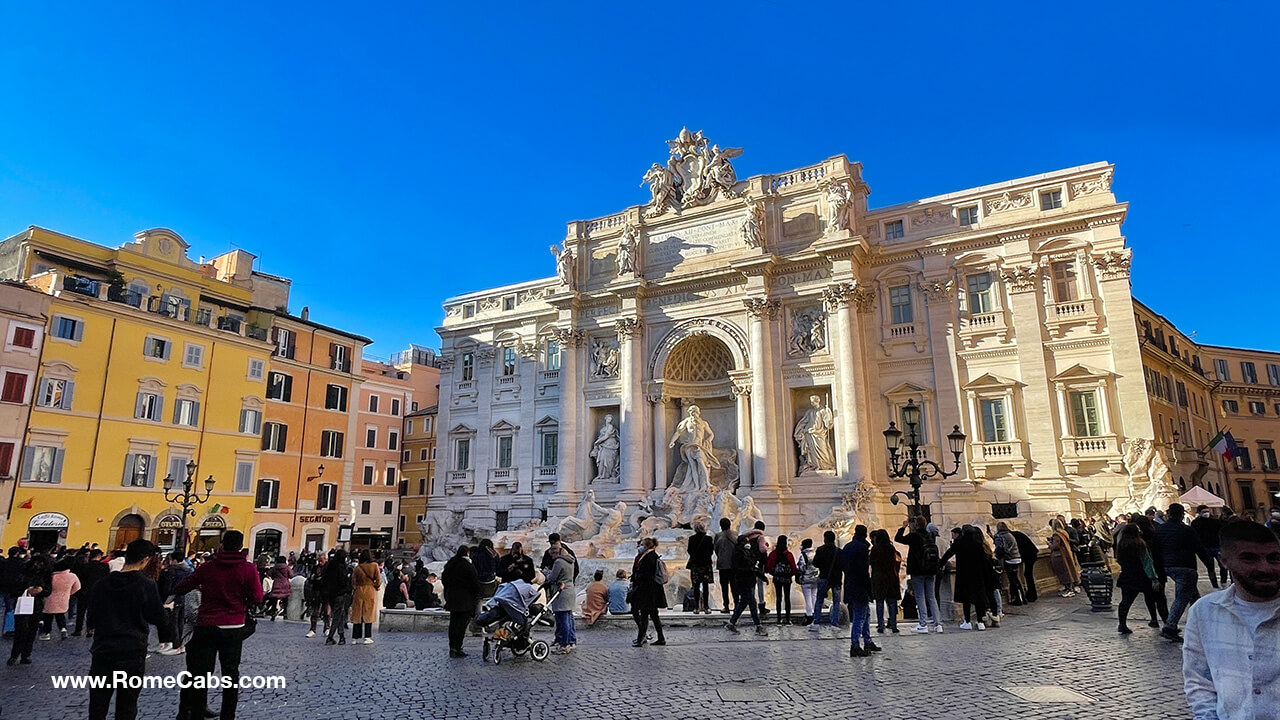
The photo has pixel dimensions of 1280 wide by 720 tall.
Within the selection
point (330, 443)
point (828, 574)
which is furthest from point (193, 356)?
point (828, 574)

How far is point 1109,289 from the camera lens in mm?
24031

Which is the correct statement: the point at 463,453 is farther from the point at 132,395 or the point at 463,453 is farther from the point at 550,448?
the point at 132,395

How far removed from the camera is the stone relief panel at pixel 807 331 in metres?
27.5

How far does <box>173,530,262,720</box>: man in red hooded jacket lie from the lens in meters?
5.80

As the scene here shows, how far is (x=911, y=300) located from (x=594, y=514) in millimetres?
13649

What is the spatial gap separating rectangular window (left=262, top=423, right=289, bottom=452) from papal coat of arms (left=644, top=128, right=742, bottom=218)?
19648 mm

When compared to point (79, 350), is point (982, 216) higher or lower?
higher

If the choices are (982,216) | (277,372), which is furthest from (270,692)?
(277,372)

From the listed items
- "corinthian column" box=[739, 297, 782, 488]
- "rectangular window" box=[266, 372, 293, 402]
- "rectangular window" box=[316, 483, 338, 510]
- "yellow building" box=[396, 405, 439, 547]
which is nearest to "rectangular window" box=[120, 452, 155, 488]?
"rectangular window" box=[266, 372, 293, 402]

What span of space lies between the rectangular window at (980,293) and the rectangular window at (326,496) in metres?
29.7

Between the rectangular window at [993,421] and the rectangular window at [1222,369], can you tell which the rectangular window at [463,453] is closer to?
the rectangular window at [993,421]

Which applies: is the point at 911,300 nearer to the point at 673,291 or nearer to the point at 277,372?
the point at 673,291

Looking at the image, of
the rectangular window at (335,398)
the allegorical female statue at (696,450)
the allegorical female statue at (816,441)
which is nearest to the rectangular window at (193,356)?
the rectangular window at (335,398)

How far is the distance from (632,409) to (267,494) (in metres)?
17.5
